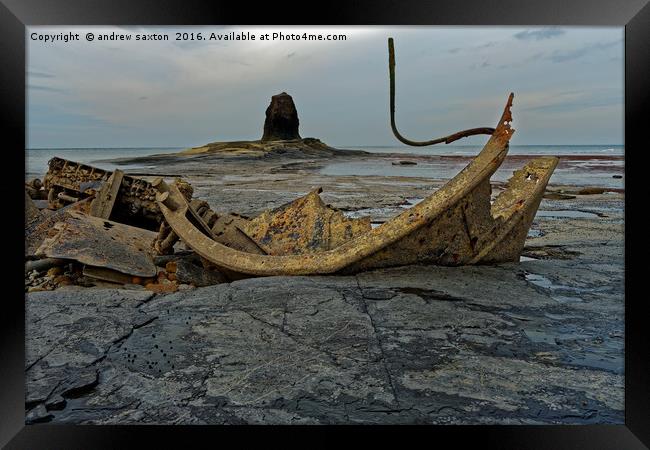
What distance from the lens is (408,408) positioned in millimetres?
2334

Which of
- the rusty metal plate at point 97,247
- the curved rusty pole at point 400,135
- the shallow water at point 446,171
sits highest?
the shallow water at point 446,171

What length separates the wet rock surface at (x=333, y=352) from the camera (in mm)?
2373

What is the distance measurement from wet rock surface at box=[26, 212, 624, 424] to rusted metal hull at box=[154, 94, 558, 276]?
0.18 meters

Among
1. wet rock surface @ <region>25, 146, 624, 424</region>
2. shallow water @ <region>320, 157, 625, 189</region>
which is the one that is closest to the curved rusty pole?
wet rock surface @ <region>25, 146, 624, 424</region>

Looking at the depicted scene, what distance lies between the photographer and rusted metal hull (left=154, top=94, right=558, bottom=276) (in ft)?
13.5

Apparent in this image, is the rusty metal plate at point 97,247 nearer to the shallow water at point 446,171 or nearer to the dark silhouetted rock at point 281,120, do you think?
the shallow water at point 446,171

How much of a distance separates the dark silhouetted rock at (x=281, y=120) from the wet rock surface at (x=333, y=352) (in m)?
15.5

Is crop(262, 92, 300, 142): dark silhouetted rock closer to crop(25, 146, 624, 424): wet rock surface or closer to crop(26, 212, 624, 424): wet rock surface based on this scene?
crop(25, 146, 624, 424): wet rock surface

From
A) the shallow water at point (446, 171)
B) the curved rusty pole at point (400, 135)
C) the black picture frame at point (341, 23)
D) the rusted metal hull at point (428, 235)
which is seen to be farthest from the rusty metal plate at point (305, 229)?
the shallow water at point (446, 171)

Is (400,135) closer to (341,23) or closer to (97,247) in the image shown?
(341,23)

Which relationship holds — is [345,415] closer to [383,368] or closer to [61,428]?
[383,368]

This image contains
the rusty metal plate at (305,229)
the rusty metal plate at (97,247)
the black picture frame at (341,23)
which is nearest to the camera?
the black picture frame at (341,23)

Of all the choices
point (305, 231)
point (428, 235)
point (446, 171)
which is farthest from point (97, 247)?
point (446, 171)
